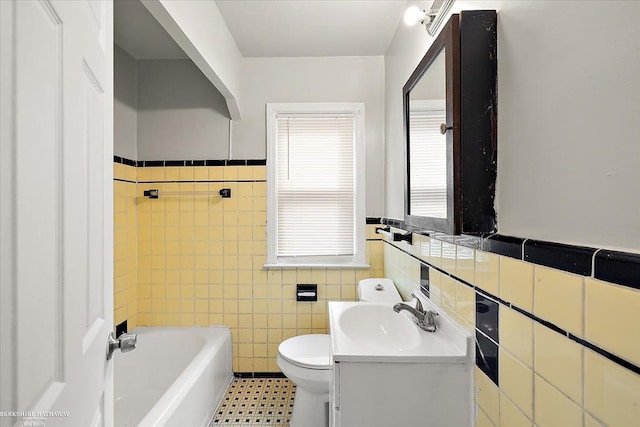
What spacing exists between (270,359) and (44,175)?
2272mm

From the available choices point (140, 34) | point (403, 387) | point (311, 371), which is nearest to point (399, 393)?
point (403, 387)

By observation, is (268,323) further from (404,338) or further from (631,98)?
(631,98)

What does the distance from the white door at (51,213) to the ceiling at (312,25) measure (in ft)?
4.14

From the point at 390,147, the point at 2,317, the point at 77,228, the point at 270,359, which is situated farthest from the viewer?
the point at 270,359

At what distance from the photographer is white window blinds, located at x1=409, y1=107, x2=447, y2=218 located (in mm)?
1143

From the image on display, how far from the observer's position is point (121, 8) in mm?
1884

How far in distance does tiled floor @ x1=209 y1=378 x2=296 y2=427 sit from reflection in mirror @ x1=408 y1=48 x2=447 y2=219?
1.51 metres

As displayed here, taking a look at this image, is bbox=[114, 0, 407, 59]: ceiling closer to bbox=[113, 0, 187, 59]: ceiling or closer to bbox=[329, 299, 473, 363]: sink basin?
bbox=[113, 0, 187, 59]: ceiling

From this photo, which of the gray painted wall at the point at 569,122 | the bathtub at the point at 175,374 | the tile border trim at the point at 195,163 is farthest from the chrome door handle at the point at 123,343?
the tile border trim at the point at 195,163

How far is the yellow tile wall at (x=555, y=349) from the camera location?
0.56 meters

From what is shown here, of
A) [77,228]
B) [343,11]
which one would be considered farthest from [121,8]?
[77,228]

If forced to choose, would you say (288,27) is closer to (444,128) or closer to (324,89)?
(324,89)

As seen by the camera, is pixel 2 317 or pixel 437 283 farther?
pixel 437 283

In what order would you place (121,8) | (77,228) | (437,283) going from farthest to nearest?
1. (121,8)
2. (437,283)
3. (77,228)
